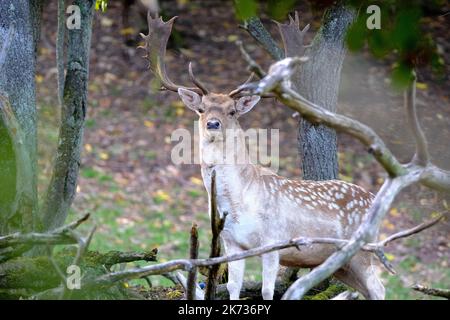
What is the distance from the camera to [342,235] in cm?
697

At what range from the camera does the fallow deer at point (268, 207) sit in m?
6.71

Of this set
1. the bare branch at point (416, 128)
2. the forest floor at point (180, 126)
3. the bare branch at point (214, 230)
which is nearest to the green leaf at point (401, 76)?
the bare branch at point (416, 128)

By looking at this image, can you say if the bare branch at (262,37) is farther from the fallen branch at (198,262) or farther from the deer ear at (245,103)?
the fallen branch at (198,262)

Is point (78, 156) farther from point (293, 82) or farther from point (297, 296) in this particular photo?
point (297, 296)

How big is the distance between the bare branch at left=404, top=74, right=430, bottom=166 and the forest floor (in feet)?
18.2

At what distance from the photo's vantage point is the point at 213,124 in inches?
268

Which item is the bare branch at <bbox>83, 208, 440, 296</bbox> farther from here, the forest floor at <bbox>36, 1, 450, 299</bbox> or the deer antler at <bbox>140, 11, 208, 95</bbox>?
the forest floor at <bbox>36, 1, 450, 299</bbox>

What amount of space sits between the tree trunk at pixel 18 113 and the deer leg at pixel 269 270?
2.01 m

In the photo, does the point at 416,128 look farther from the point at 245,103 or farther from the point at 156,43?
the point at 156,43

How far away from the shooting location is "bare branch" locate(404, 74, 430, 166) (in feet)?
16.3

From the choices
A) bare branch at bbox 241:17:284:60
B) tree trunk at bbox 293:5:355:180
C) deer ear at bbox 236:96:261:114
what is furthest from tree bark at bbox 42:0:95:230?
tree trunk at bbox 293:5:355:180

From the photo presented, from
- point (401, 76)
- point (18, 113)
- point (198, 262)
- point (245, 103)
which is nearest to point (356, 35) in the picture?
point (401, 76)
